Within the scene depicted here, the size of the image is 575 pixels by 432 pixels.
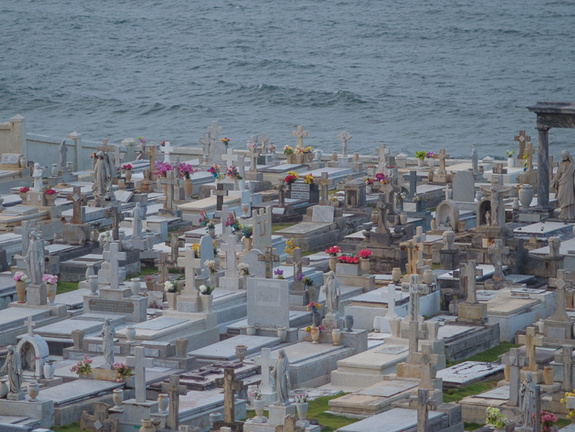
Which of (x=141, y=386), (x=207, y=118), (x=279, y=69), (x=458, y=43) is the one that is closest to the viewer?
(x=141, y=386)

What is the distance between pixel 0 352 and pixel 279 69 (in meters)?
68.1

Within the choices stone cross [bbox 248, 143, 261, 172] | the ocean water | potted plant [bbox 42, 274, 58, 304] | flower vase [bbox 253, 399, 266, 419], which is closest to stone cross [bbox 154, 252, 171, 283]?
potted plant [bbox 42, 274, 58, 304]

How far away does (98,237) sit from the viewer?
33.3 meters

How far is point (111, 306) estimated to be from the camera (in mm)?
27234

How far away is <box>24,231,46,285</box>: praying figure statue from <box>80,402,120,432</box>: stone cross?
5.96 meters

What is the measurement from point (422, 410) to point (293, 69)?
72908 millimetres

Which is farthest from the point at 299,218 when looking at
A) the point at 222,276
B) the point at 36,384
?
the point at 36,384

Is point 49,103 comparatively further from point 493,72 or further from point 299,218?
point 299,218

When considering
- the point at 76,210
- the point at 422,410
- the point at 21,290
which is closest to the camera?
the point at 422,410

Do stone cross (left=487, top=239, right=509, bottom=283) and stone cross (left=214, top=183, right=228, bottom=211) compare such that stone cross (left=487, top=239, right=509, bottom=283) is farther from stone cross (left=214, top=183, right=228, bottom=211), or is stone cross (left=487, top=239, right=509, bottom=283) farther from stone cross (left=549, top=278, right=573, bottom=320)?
stone cross (left=214, top=183, right=228, bottom=211)

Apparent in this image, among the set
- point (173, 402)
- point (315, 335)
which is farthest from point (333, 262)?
point (173, 402)

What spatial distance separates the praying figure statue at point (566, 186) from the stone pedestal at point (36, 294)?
36.8 feet

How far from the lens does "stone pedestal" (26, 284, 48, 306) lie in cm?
2761

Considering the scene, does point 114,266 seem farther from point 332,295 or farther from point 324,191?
point 324,191
